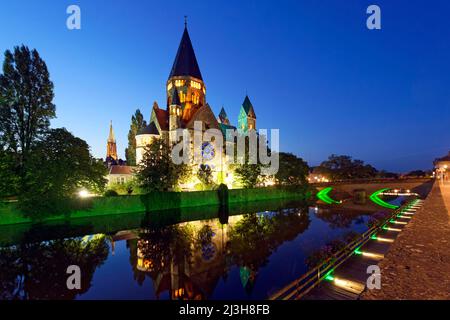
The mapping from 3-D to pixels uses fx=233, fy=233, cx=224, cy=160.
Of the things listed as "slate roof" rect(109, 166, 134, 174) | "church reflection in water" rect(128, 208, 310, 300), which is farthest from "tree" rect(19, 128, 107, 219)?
"slate roof" rect(109, 166, 134, 174)

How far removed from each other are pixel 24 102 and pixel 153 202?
21426 mm

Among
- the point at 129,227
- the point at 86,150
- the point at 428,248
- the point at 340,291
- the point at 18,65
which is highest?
the point at 18,65

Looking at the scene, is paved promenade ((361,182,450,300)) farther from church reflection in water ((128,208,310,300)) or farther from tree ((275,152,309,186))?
tree ((275,152,309,186))

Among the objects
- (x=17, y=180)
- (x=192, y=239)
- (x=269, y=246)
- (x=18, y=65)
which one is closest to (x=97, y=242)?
(x=192, y=239)

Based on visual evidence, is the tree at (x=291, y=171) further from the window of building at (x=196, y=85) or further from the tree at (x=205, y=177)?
the window of building at (x=196, y=85)

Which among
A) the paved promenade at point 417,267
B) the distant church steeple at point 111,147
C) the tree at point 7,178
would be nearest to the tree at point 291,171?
the paved promenade at point 417,267

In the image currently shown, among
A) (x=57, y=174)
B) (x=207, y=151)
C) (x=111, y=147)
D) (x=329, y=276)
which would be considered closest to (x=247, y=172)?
(x=207, y=151)

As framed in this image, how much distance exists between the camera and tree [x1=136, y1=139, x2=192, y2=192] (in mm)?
36219

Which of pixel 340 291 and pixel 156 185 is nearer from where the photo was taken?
pixel 340 291

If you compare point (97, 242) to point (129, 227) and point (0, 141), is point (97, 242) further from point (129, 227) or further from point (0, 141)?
point (0, 141)

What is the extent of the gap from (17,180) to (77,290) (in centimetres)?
2027

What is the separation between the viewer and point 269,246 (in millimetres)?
19609

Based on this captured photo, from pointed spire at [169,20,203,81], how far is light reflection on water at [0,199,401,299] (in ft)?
160

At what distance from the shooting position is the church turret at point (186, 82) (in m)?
63.6
